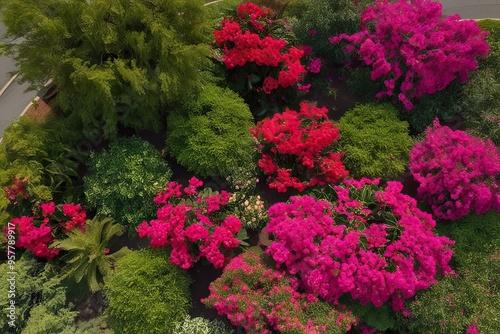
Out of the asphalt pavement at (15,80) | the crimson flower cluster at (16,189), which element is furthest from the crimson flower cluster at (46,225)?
the asphalt pavement at (15,80)

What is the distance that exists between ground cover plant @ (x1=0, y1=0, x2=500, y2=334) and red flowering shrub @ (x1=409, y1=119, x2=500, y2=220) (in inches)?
2.4

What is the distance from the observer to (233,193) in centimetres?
1121

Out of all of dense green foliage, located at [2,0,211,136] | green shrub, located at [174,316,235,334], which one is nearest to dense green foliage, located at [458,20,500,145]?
dense green foliage, located at [2,0,211,136]

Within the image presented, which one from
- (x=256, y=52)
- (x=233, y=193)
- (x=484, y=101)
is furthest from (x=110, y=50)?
(x=484, y=101)

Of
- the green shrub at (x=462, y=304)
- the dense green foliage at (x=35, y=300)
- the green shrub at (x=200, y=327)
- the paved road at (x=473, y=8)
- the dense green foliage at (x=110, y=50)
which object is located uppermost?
the dense green foliage at (x=110, y=50)

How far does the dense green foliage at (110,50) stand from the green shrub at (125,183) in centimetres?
93

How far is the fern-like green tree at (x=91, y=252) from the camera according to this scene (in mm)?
9930

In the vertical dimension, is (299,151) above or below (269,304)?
above

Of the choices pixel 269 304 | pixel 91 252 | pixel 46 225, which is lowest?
pixel 269 304

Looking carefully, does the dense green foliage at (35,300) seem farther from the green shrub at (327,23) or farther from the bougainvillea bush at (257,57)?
the green shrub at (327,23)

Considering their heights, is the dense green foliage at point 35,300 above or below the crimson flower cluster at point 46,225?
below

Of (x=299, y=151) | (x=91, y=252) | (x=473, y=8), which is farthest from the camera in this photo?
(x=473, y=8)

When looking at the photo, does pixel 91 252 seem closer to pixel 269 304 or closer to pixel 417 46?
pixel 269 304

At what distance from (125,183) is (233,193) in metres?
3.27
